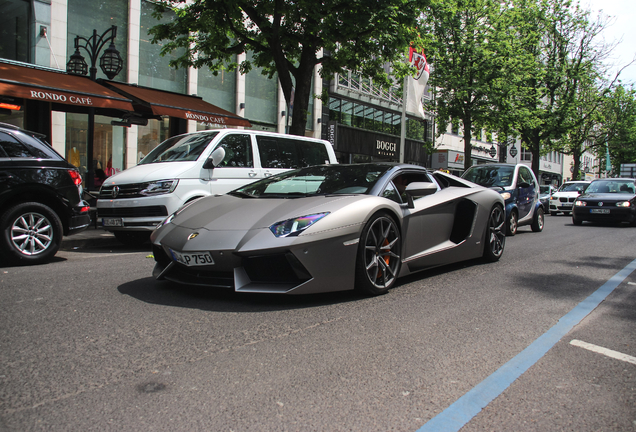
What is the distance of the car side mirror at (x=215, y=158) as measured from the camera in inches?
298

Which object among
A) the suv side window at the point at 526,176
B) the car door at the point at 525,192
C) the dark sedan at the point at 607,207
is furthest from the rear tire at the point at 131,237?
the dark sedan at the point at 607,207

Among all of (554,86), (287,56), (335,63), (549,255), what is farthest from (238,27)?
(554,86)

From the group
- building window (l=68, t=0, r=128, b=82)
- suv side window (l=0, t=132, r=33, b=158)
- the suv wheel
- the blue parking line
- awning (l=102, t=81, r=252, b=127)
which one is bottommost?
the blue parking line

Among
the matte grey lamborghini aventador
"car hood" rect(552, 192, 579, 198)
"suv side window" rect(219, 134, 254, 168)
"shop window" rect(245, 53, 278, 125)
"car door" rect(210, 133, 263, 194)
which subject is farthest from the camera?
"car hood" rect(552, 192, 579, 198)

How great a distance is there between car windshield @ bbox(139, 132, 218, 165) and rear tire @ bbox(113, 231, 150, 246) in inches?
49.5

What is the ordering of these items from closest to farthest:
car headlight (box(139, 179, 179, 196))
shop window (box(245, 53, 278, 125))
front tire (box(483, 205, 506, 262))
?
front tire (box(483, 205, 506, 262)), car headlight (box(139, 179, 179, 196)), shop window (box(245, 53, 278, 125))

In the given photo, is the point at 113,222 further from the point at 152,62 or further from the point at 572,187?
the point at 572,187

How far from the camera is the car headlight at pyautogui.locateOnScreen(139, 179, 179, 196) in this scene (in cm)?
739

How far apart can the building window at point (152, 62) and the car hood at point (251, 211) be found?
564 inches

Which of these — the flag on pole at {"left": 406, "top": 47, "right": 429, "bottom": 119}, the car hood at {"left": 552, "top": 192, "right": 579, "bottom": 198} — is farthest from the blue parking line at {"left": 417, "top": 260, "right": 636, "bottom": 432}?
the car hood at {"left": 552, "top": 192, "right": 579, "bottom": 198}

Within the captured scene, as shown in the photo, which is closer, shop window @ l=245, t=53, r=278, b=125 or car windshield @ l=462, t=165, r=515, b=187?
car windshield @ l=462, t=165, r=515, b=187

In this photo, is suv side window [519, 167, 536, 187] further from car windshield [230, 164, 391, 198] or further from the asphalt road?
car windshield [230, 164, 391, 198]

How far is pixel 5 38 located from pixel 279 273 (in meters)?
14.9

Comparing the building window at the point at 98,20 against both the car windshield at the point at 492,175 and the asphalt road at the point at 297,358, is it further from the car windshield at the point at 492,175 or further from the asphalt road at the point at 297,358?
the asphalt road at the point at 297,358
